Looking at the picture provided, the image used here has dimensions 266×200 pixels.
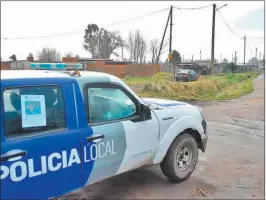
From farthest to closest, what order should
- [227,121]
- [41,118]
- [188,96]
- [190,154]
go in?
[188,96] < [227,121] < [190,154] < [41,118]

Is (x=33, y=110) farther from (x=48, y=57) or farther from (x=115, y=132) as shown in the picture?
(x=48, y=57)

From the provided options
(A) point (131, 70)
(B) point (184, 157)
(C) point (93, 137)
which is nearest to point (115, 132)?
(C) point (93, 137)

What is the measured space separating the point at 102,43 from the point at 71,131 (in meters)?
48.9

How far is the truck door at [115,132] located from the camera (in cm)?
322

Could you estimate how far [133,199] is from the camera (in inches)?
150

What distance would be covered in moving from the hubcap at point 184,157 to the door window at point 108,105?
1.11m

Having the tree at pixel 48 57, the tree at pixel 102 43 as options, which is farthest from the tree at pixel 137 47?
the tree at pixel 48 57

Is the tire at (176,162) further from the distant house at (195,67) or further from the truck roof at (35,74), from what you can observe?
the distant house at (195,67)

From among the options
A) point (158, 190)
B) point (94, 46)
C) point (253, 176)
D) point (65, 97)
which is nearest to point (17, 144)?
point (65, 97)

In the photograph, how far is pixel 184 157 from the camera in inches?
175

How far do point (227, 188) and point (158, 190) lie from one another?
39.0 inches

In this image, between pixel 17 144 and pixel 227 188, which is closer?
pixel 17 144

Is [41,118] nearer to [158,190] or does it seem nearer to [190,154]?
[158,190]

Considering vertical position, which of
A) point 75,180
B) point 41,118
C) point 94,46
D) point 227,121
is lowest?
point 227,121
